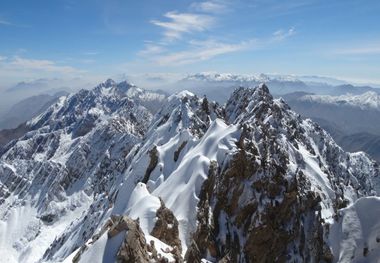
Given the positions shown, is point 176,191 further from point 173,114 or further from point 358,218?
point 173,114

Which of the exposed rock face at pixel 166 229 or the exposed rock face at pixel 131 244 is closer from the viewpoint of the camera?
the exposed rock face at pixel 131 244

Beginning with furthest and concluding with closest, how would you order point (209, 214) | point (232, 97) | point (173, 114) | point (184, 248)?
point (232, 97) → point (173, 114) → point (209, 214) → point (184, 248)

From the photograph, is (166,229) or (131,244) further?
(166,229)

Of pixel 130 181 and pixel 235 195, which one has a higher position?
pixel 235 195

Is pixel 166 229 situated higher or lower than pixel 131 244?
lower

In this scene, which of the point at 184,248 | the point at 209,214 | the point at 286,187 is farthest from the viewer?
the point at 286,187

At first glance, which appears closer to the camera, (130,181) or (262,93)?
Result: (130,181)

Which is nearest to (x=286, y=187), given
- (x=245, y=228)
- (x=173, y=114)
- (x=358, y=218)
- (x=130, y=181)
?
(x=245, y=228)

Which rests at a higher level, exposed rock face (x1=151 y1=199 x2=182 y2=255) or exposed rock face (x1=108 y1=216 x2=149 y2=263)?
exposed rock face (x1=108 y1=216 x2=149 y2=263)

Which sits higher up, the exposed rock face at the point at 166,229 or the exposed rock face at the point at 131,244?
the exposed rock face at the point at 131,244

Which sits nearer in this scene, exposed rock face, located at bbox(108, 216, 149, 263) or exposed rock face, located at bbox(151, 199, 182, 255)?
exposed rock face, located at bbox(108, 216, 149, 263)

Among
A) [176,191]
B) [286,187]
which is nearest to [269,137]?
[286,187]
